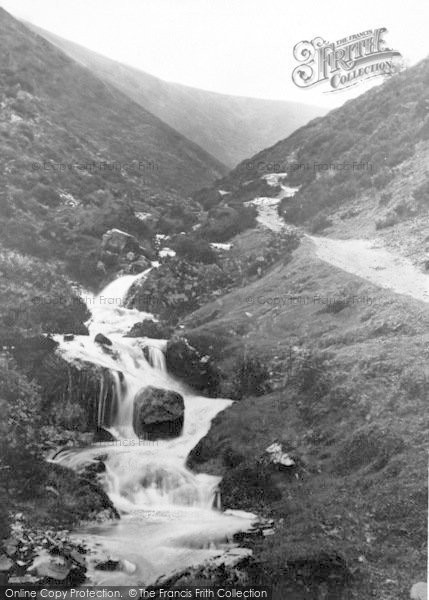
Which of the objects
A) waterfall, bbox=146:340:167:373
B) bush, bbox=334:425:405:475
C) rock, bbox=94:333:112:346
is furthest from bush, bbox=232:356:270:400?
rock, bbox=94:333:112:346

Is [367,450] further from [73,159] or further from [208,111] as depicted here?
[208,111]

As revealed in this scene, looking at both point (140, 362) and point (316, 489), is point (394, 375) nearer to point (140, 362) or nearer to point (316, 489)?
point (316, 489)

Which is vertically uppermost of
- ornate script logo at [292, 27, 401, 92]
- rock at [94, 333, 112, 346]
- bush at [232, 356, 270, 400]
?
ornate script logo at [292, 27, 401, 92]

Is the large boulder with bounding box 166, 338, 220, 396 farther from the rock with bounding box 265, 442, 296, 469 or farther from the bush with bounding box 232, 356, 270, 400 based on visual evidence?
the rock with bounding box 265, 442, 296, 469

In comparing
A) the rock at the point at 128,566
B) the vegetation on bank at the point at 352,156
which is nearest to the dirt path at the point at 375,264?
the vegetation on bank at the point at 352,156

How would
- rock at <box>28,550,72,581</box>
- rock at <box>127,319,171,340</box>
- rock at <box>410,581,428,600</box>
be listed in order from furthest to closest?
rock at <box>127,319,171,340</box> < rock at <box>28,550,72,581</box> < rock at <box>410,581,428,600</box>

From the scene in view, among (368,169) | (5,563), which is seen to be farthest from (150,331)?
(368,169)
